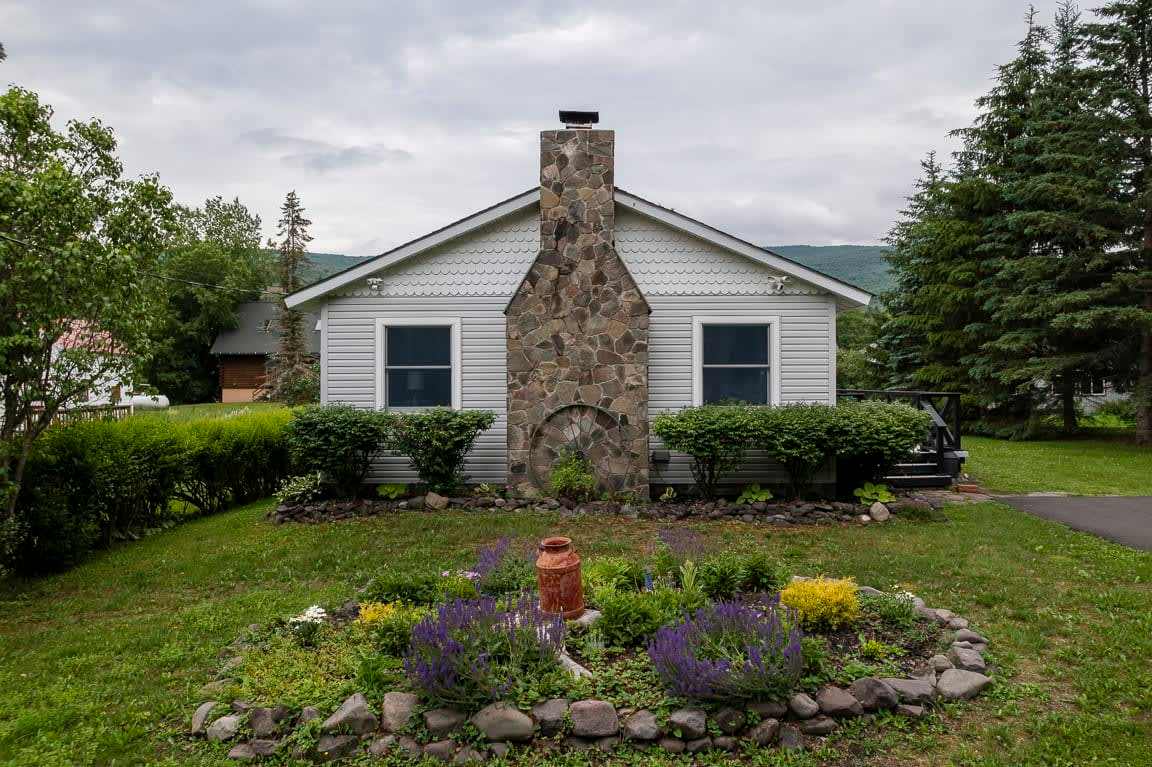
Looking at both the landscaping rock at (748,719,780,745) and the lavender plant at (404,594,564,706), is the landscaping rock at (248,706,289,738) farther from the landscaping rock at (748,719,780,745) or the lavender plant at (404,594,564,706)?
the landscaping rock at (748,719,780,745)

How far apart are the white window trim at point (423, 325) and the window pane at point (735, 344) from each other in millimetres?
3898

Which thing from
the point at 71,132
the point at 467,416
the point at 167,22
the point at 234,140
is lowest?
the point at 467,416

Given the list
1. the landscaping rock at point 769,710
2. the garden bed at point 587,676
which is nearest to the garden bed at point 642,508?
the garden bed at point 587,676

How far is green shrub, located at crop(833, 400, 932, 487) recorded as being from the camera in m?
9.04

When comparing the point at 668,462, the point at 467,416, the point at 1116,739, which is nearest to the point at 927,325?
the point at 668,462

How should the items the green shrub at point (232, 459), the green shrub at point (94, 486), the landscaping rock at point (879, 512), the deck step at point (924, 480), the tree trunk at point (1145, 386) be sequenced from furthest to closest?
the tree trunk at point (1145, 386), the deck step at point (924, 480), the green shrub at point (232, 459), the landscaping rock at point (879, 512), the green shrub at point (94, 486)

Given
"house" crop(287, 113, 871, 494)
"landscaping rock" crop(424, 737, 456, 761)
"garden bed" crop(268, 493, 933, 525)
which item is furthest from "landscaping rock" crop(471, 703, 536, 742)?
"house" crop(287, 113, 871, 494)

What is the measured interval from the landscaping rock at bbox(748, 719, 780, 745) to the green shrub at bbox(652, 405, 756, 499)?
19.4 ft

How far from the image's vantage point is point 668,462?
33.1 feet

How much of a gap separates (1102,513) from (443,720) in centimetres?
971

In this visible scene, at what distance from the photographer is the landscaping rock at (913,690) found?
366 centimetres

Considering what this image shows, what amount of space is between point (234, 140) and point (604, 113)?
511 inches

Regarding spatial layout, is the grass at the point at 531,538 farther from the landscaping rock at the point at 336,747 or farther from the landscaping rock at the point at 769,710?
the landscaping rock at the point at 336,747

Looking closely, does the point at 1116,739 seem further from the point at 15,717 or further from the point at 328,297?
the point at 328,297
